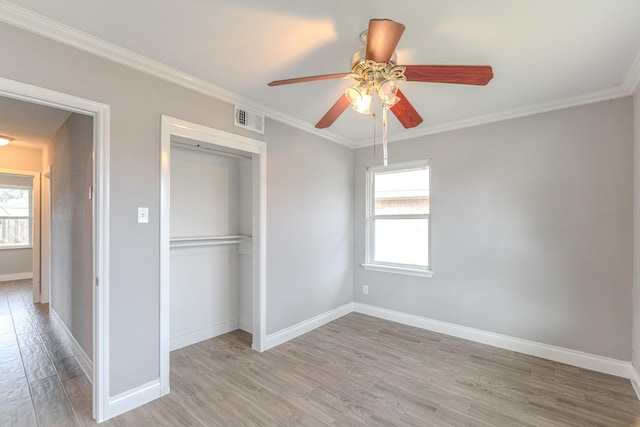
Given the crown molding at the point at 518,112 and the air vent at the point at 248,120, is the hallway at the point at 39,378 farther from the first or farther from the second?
the crown molding at the point at 518,112

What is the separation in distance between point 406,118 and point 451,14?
707 millimetres

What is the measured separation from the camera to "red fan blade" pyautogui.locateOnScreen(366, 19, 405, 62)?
4.25ft

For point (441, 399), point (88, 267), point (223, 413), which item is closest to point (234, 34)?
point (88, 267)

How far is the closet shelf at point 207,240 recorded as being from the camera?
302 cm

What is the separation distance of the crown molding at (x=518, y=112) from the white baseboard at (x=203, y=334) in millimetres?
3119

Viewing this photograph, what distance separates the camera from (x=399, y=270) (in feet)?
12.8

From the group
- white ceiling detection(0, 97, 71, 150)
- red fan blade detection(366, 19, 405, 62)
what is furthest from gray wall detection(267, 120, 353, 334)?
white ceiling detection(0, 97, 71, 150)

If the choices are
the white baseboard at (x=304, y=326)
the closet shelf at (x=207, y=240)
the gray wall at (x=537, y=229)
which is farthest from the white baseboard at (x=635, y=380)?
the closet shelf at (x=207, y=240)

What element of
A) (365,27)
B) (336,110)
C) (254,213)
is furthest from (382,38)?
(254,213)

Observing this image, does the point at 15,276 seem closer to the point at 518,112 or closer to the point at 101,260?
the point at 101,260

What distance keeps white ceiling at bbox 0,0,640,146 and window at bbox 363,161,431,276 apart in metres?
1.38

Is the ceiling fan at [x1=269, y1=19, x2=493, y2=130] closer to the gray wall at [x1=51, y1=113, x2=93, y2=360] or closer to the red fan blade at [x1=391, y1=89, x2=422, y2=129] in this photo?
Result: the red fan blade at [x1=391, y1=89, x2=422, y2=129]

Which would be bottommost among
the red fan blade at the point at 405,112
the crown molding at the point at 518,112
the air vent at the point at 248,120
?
the red fan blade at the point at 405,112

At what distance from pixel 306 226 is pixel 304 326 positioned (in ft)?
3.96
